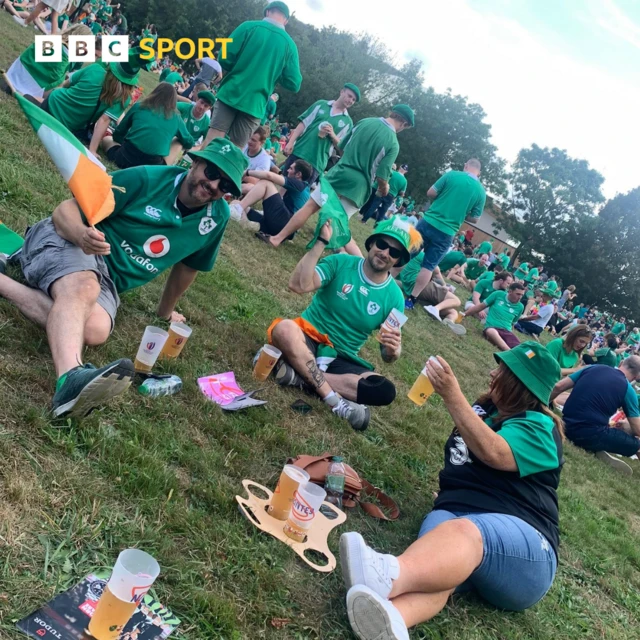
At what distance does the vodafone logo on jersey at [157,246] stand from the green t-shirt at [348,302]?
128 centimetres

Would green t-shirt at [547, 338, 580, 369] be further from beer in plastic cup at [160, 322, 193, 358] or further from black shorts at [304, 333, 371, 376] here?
beer in plastic cup at [160, 322, 193, 358]

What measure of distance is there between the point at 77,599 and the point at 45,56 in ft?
24.0

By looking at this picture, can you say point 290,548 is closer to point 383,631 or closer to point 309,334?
point 383,631

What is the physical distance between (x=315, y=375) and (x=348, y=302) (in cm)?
69

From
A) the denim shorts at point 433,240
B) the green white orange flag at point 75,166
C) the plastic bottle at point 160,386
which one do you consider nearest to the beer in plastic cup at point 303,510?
the plastic bottle at point 160,386

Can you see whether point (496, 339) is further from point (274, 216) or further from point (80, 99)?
point (80, 99)

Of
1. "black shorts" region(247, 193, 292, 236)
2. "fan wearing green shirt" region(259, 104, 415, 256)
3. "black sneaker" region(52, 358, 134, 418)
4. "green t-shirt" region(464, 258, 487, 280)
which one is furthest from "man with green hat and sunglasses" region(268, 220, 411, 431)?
"green t-shirt" region(464, 258, 487, 280)

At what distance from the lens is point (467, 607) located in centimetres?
300

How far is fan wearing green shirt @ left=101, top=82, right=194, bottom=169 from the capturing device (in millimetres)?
7043

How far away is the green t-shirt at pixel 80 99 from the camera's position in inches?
258

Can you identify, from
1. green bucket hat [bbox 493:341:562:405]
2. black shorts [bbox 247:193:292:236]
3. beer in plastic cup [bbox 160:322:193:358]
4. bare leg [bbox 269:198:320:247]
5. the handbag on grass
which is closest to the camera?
green bucket hat [bbox 493:341:562:405]

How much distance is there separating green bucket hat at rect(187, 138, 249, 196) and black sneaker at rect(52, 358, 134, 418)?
5.19ft

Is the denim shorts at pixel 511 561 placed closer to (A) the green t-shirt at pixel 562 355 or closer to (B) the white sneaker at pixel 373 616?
(B) the white sneaker at pixel 373 616

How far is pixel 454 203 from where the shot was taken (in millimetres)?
8938
